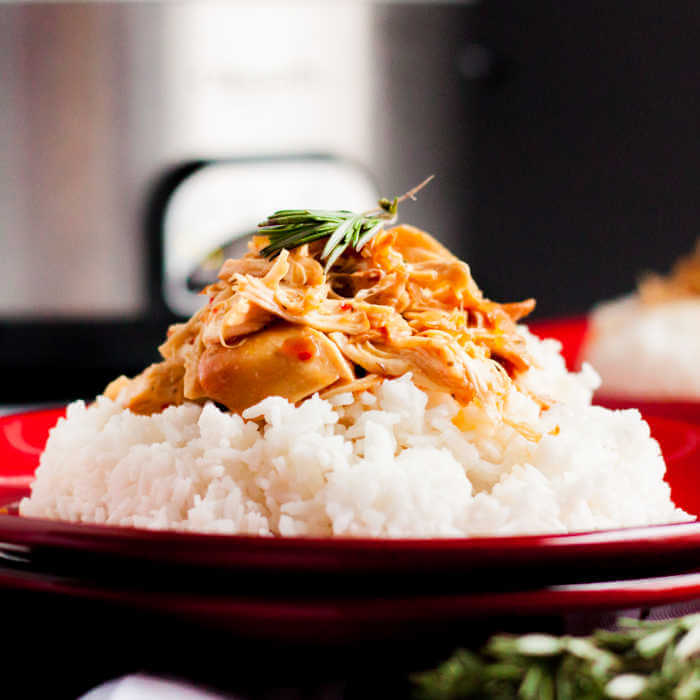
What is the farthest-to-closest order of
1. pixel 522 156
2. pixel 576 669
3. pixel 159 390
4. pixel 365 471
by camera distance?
pixel 522 156 → pixel 159 390 → pixel 365 471 → pixel 576 669

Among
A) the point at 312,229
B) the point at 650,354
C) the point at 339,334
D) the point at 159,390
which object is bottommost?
the point at 650,354

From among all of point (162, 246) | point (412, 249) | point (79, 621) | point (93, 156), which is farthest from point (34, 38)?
point (79, 621)

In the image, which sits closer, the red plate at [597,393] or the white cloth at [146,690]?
the white cloth at [146,690]

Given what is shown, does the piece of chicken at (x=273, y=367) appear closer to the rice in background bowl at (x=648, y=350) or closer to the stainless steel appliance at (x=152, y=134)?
the rice in background bowl at (x=648, y=350)

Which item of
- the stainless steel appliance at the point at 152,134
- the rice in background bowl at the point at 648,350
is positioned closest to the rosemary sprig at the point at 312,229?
the rice in background bowl at the point at 648,350

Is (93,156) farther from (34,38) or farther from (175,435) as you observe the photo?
(175,435)

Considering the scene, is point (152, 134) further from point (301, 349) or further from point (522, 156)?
→ point (301, 349)

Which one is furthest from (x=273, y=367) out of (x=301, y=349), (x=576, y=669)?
(x=576, y=669)
